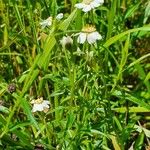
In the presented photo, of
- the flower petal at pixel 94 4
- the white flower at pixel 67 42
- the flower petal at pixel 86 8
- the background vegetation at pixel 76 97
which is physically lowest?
the background vegetation at pixel 76 97

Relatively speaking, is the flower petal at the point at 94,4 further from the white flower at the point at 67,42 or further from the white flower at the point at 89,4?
the white flower at the point at 67,42

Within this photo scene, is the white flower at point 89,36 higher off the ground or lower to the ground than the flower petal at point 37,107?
higher

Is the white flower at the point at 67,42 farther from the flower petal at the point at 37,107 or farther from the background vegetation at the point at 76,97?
the flower petal at the point at 37,107

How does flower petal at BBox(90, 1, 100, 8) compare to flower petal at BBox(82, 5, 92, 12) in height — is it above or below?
above

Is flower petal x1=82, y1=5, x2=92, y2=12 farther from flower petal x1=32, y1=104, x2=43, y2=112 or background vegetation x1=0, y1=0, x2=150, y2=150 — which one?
flower petal x1=32, y1=104, x2=43, y2=112

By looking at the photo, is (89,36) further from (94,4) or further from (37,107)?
(37,107)

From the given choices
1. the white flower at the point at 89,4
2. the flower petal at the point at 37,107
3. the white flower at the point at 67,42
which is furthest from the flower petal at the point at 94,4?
the flower petal at the point at 37,107

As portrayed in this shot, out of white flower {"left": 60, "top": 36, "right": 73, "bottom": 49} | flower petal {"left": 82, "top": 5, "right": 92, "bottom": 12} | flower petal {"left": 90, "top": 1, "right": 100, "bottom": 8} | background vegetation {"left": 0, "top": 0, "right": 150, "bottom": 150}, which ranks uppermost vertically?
flower petal {"left": 90, "top": 1, "right": 100, "bottom": 8}

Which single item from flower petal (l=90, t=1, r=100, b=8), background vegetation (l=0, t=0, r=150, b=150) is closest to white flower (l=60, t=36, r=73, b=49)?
background vegetation (l=0, t=0, r=150, b=150)

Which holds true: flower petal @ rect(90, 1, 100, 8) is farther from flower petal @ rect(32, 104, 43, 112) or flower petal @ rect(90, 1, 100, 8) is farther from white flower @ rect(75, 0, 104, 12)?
flower petal @ rect(32, 104, 43, 112)

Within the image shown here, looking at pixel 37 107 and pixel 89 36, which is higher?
pixel 89 36

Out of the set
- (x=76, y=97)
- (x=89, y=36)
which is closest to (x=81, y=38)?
(x=89, y=36)

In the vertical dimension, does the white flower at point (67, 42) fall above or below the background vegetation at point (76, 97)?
above

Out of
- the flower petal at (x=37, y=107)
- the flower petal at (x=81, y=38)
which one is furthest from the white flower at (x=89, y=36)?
the flower petal at (x=37, y=107)
